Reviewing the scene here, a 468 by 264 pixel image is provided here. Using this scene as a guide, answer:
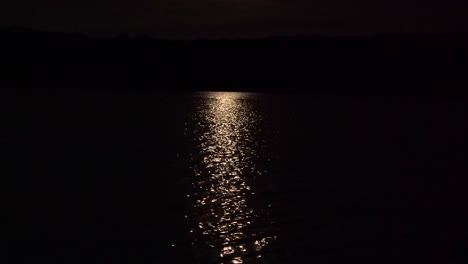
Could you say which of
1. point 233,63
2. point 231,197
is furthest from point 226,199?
point 233,63

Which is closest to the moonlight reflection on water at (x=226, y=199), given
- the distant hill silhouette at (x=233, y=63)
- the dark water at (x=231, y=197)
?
the dark water at (x=231, y=197)

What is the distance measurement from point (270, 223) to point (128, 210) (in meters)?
3.33

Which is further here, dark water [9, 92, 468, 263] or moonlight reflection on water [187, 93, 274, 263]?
dark water [9, 92, 468, 263]

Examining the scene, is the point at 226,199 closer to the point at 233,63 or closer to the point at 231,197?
the point at 231,197

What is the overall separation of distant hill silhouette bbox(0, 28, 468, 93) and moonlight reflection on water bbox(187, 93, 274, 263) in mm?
76539

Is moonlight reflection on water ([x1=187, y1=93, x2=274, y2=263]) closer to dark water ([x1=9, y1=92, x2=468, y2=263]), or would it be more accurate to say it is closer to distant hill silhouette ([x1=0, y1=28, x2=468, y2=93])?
dark water ([x1=9, y1=92, x2=468, y2=263])

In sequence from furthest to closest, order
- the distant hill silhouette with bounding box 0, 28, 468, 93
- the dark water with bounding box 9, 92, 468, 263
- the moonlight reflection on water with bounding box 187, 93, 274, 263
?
the distant hill silhouette with bounding box 0, 28, 468, 93 → the dark water with bounding box 9, 92, 468, 263 → the moonlight reflection on water with bounding box 187, 93, 274, 263

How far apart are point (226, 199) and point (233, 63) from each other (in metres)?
119

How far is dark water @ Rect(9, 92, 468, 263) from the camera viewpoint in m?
12.4

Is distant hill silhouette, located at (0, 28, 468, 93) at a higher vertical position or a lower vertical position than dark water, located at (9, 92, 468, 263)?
higher

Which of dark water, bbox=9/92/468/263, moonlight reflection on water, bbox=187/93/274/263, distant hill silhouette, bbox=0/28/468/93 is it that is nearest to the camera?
moonlight reflection on water, bbox=187/93/274/263

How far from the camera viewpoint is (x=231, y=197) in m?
17.0

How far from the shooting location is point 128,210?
50.0 ft

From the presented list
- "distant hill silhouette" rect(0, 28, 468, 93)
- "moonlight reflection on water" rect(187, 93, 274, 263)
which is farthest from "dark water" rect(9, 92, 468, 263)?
"distant hill silhouette" rect(0, 28, 468, 93)
